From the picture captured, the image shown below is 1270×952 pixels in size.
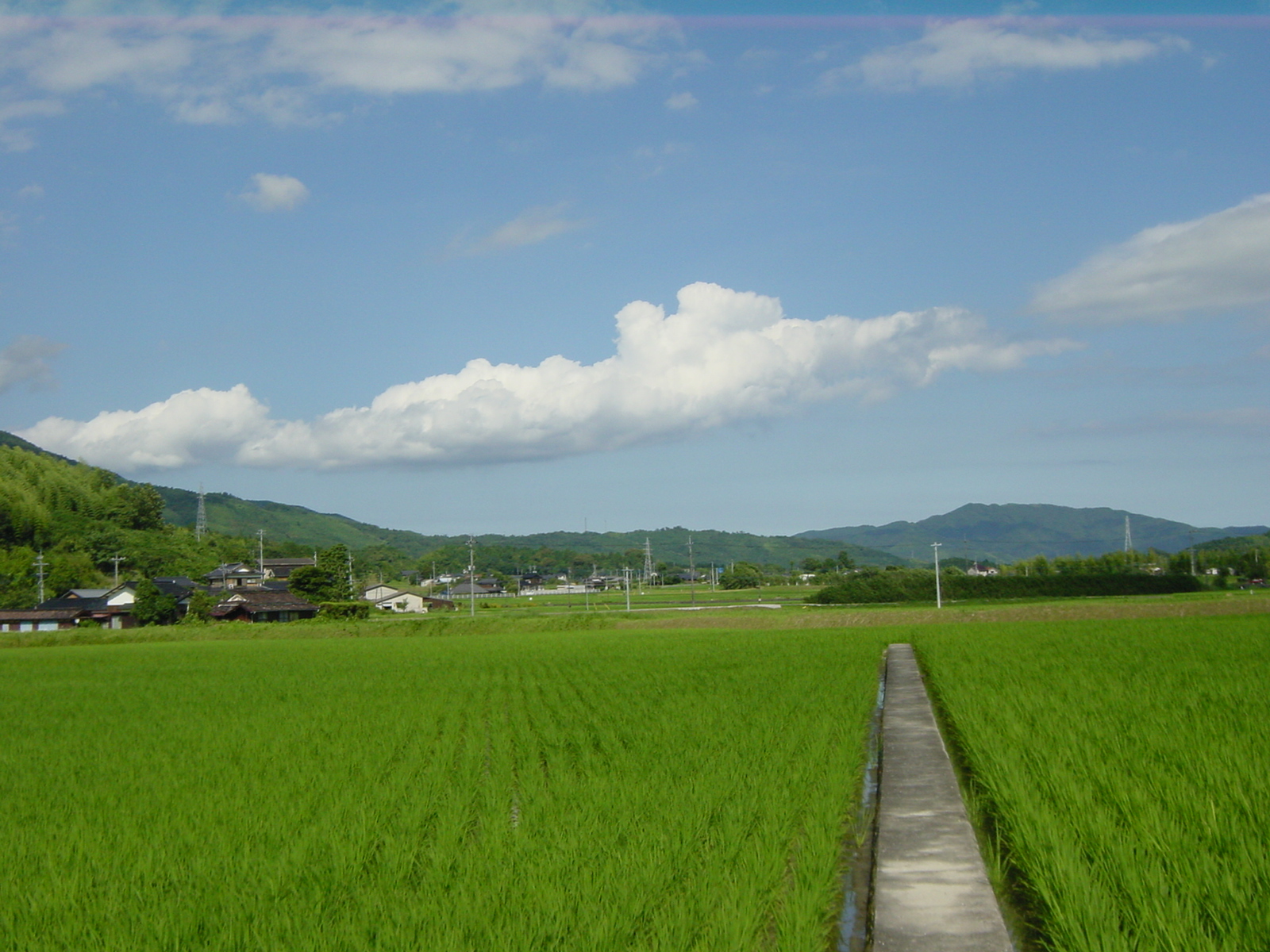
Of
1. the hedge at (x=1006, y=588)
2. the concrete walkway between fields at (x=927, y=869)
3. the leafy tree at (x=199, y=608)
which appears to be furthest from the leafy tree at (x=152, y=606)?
the concrete walkway between fields at (x=927, y=869)

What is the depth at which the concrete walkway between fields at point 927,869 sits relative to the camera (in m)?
4.20

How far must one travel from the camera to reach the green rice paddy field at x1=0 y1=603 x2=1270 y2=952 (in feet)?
13.9

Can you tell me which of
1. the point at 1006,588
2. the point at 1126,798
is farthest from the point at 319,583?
the point at 1126,798

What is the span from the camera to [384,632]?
43344 mm

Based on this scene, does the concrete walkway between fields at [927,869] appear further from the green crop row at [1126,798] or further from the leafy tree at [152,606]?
the leafy tree at [152,606]

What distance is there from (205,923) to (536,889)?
5.16ft

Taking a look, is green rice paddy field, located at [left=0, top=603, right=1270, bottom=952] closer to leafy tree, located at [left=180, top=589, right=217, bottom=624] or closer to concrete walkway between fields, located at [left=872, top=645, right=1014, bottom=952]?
concrete walkway between fields, located at [left=872, top=645, right=1014, bottom=952]

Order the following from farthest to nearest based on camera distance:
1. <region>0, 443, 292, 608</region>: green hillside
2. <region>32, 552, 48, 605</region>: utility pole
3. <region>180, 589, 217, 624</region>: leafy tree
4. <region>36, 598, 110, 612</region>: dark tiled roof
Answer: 1. <region>0, 443, 292, 608</region>: green hillside
2. <region>32, 552, 48, 605</region>: utility pole
3. <region>36, 598, 110, 612</region>: dark tiled roof
4. <region>180, 589, 217, 624</region>: leafy tree

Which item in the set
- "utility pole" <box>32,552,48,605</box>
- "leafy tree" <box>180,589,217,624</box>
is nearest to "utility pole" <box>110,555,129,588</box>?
"utility pole" <box>32,552,48,605</box>

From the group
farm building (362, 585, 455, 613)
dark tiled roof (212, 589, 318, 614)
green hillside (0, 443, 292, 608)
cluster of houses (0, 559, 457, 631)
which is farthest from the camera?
farm building (362, 585, 455, 613)

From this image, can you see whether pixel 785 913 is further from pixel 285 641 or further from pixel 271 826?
pixel 285 641

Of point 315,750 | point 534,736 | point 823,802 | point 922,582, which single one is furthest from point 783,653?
point 922,582

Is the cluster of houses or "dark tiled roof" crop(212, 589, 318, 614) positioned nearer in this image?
the cluster of houses

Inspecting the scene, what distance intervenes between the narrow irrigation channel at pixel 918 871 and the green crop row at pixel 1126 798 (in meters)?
0.20
